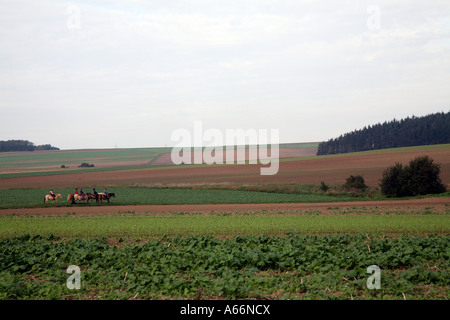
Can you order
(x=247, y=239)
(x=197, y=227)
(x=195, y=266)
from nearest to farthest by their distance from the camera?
1. (x=195, y=266)
2. (x=247, y=239)
3. (x=197, y=227)

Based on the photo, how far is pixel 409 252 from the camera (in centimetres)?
1407

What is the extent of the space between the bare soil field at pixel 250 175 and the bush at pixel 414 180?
919 centimetres

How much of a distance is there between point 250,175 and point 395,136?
7315 centimetres

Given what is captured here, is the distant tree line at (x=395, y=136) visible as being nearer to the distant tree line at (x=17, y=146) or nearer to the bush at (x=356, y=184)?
the bush at (x=356, y=184)

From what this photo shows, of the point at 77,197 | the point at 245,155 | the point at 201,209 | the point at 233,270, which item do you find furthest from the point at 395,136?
the point at 233,270

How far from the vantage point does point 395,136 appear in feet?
411

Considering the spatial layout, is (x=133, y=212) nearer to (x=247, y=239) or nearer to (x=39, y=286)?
(x=247, y=239)

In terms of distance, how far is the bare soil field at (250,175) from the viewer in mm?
63188

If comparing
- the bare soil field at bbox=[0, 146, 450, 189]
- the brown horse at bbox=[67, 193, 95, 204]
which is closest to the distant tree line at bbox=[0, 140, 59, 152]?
the bare soil field at bbox=[0, 146, 450, 189]

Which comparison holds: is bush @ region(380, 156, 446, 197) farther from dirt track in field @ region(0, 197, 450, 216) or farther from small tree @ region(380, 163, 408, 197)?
dirt track in field @ region(0, 197, 450, 216)

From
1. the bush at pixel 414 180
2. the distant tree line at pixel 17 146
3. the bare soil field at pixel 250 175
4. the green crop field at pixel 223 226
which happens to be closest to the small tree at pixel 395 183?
the bush at pixel 414 180

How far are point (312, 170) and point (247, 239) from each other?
191ft
